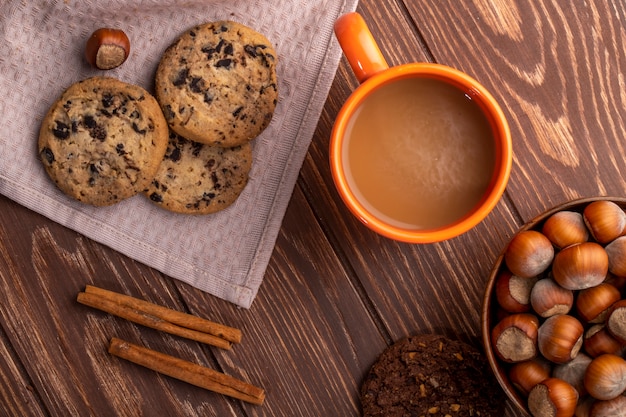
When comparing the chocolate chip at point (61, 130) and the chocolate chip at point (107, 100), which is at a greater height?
the chocolate chip at point (107, 100)

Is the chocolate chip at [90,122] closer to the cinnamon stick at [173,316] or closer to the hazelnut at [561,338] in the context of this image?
the cinnamon stick at [173,316]

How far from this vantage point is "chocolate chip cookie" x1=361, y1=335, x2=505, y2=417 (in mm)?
1218

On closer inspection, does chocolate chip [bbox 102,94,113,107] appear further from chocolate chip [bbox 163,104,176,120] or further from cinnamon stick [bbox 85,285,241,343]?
cinnamon stick [bbox 85,285,241,343]

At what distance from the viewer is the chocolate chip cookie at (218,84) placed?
45.4 inches

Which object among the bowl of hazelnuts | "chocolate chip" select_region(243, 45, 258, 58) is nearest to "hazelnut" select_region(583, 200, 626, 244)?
the bowl of hazelnuts

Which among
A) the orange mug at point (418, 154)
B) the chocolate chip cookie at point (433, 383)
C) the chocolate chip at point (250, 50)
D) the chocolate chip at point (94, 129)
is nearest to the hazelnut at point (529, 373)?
the chocolate chip cookie at point (433, 383)

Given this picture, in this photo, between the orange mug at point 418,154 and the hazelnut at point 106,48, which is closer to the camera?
the orange mug at point 418,154

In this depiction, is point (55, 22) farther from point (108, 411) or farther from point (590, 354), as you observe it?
point (590, 354)

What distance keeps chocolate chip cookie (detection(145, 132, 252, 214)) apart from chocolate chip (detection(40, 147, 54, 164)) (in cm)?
17

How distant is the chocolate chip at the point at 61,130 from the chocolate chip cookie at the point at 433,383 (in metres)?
0.68

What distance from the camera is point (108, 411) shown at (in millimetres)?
1272

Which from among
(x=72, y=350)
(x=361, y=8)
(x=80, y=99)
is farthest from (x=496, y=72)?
(x=72, y=350)

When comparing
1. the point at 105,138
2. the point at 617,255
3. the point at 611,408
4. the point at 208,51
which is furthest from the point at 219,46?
the point at 611,408

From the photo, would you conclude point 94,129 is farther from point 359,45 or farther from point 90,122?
point 359,45
